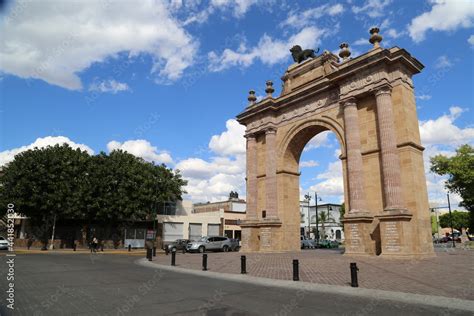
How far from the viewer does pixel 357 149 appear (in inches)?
796

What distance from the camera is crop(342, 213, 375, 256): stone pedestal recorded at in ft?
60.1

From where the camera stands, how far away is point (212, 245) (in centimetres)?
3022

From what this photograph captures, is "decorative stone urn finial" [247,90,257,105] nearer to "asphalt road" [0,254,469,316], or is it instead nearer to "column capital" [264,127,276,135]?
"column capital" [264,127,276,135]

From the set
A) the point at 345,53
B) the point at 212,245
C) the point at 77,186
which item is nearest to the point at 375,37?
the point at 345,53

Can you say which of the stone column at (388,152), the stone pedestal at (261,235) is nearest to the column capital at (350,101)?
the stone column at (388,152)

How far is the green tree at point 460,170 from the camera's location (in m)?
33.9

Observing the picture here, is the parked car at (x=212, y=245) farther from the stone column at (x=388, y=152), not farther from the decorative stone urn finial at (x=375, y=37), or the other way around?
the decorative stone urn finial at (x=375, y=37)

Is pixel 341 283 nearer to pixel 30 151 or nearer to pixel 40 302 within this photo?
pixel 40 302

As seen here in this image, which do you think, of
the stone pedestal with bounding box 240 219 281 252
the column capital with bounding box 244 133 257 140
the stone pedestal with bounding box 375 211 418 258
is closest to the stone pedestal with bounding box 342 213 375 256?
the stone pedestal with bounding box 375 211 418 258

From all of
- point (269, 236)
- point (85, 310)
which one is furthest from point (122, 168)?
point (85, 310)

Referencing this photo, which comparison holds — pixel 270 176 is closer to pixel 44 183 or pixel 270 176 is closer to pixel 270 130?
pixel 270 130

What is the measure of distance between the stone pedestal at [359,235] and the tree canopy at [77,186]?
22048mm

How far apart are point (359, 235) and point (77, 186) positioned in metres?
25.3

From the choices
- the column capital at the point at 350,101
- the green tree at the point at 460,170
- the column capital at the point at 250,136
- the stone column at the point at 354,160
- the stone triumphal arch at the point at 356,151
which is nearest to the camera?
the stone triumphal arch at the point at 356,151
